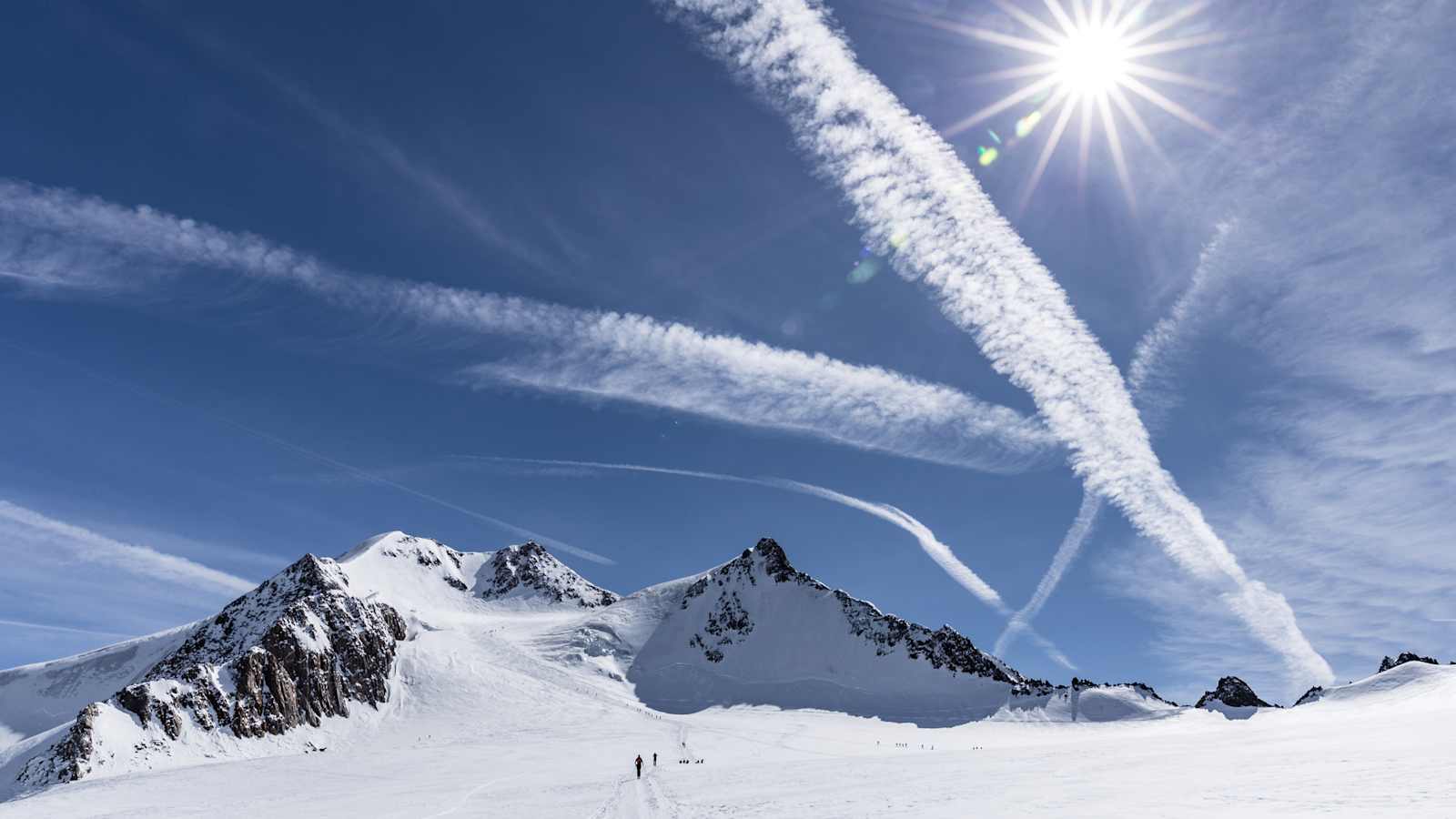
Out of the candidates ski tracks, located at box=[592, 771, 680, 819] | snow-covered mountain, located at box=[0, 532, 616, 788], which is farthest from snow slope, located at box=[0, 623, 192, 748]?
ski tracks, located at box=[592, 771, 680, 819]

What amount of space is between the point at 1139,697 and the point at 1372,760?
346 feet

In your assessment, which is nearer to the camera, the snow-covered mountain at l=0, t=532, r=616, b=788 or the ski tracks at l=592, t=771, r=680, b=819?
the ski tracks at l=592, t=771, r=680, b=819

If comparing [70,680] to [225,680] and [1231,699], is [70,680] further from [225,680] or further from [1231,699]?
[1231,699]

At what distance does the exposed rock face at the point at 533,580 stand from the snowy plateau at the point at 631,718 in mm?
706

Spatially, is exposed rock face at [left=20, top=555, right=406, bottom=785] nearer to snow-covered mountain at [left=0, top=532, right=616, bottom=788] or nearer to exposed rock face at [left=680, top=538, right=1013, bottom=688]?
snow-covered mountain at [left=0, top=532, right=616, bottom=788]

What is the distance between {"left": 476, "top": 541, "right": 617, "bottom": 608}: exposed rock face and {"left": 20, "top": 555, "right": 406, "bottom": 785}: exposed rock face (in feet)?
208

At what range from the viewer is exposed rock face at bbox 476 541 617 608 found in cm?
17531

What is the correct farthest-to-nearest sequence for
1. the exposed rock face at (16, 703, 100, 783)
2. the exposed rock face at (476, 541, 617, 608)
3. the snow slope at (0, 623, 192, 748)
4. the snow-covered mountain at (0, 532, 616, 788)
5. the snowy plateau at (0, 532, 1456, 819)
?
the exposed rock face at (476, 541, 617, 608), the snow slope at (0, 623, 192, 748), the snow-covered mountain at (0, 532, 616, 788), the exposed rock face at (16, 703, 100, 783), the snowy plateau at (0, 532, 1456, 819)

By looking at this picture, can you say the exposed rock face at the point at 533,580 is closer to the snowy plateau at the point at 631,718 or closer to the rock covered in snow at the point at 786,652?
the snowy plateau at the point at 631,718

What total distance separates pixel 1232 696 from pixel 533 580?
151020mm

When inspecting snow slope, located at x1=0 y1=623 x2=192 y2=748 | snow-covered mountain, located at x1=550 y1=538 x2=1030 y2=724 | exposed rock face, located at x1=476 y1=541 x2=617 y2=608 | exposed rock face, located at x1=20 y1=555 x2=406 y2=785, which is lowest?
snow slope, located at x1=0 y1=623 x2=192 y2=748

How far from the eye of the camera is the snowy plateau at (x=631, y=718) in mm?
25156

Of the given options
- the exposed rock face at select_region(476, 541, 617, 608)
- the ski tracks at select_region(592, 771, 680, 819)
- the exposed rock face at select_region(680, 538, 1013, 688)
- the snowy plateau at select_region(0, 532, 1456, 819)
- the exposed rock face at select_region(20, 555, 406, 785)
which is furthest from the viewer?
the exposed rock face at select_region(476, 541, 617, 608)

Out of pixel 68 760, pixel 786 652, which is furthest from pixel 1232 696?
pixel 68 760
